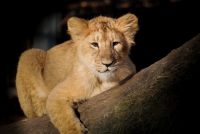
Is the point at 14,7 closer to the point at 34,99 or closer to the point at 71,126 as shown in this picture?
the point at 34,99

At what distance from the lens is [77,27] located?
8.47 ft

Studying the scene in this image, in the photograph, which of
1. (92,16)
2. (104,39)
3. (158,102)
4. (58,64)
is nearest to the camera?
(158,102)

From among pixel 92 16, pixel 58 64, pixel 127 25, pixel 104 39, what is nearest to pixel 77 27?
pixel 104 39

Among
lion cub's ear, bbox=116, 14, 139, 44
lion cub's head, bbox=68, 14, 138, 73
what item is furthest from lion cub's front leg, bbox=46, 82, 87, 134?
lion cub's ear, bbox=116, 14, 139, 44

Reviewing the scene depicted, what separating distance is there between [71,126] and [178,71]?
3.58 feet

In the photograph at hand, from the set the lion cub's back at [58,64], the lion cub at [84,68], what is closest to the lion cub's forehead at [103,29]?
the lion cub at [84,68]

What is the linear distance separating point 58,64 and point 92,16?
2.46 metres

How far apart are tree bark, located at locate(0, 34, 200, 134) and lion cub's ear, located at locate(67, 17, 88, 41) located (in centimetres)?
93

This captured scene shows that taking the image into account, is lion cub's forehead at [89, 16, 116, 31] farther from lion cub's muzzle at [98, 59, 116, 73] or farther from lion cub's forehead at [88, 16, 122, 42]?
lion cub's muzzle at [98, 59, 116, 73]

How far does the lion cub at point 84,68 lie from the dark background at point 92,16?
2399 mm

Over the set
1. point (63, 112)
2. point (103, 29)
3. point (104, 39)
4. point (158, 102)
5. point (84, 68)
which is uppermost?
point (103, 29)

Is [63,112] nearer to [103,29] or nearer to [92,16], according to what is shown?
[103,29]

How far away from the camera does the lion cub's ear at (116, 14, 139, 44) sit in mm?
2555

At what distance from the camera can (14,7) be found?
5.46 meters
